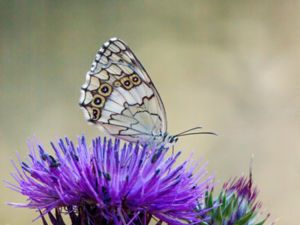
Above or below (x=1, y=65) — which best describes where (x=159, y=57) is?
above

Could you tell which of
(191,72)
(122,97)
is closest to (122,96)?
(122,97)

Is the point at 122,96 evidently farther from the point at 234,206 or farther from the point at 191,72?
the point at 191,72

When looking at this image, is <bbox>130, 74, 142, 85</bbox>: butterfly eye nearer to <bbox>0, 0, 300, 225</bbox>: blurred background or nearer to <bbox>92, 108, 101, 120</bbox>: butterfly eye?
<bbox>92, 108, 101, 120</bbox>: butterfly eye

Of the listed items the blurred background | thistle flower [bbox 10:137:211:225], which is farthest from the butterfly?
the blurred background

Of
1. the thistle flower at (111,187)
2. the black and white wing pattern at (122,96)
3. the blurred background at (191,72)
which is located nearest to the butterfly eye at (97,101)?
the black and white wing pattern at (122,96)

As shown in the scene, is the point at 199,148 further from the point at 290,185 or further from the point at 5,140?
the point at 5,140

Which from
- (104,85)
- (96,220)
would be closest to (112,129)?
(104,85)
